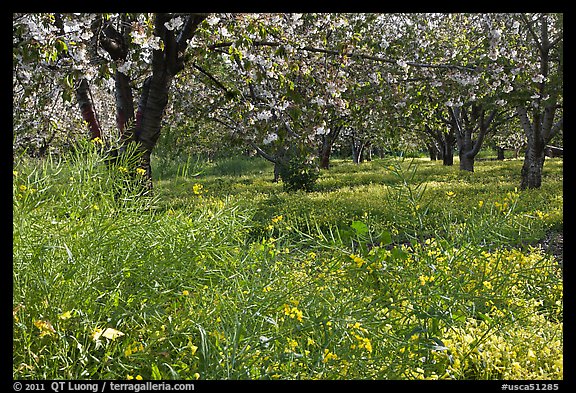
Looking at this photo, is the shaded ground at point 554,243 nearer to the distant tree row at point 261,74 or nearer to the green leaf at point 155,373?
the distant tree row at point 261,74

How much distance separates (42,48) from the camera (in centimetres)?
330

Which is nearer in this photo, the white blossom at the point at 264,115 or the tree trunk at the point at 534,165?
the white blossom at the point at 264,115

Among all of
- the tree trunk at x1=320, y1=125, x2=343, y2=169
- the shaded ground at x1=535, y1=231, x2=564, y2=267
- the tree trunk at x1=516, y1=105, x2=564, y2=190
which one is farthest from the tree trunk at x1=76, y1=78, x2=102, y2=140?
the tree trunk at x1=320, y1=125, x2=343, y2=169

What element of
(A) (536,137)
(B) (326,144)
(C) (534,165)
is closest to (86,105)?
(A) (536,137)

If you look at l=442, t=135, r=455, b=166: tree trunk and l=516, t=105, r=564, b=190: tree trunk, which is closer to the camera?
l=516, t=105, r=564, b=190: tree trunk

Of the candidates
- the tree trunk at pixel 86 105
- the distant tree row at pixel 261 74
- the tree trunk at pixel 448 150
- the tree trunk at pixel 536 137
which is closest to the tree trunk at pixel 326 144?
the tree trunk at pixel 448 150

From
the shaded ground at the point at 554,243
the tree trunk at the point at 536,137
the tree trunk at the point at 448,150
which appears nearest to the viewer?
the shaded ground at the point at 554,243

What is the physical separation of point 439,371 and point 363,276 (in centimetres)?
64

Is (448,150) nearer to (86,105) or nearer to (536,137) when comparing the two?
(536,137)

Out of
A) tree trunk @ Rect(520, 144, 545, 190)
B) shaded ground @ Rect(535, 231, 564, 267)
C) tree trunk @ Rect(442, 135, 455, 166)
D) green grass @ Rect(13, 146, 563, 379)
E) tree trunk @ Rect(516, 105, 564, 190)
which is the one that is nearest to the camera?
green grass @ Rect(13, 146, 563, 379)

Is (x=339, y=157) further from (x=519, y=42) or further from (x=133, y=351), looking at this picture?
(x=133, y=351)

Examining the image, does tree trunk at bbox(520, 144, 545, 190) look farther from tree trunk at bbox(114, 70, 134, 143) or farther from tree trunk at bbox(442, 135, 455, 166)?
tree trunk at bbox(442, 135, 455, 166)

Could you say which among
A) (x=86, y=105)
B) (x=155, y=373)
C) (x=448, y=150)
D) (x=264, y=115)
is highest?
(x=86, y=105)
